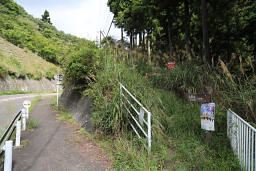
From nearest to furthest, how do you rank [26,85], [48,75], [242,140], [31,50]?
[242,140]
[26,85]
[48,75]
[31,50]

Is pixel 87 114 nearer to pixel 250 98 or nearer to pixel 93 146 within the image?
pixel 93 146

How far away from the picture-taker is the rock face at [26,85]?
22125 millimetres

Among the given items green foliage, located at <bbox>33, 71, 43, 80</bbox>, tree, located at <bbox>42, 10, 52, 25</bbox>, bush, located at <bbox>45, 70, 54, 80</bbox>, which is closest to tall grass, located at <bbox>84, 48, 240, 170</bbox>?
green foliage, located at <bbox>33, 71, 43, 80</bbox>

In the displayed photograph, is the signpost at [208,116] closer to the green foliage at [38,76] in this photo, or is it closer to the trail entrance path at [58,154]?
the trail entrance path at [58,154]

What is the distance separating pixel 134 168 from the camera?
10.5ft

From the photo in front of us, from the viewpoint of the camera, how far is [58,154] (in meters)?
4.17

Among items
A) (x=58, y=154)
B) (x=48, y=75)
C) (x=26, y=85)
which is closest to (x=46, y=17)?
(x=48, y=75)

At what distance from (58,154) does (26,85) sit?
87.0ft

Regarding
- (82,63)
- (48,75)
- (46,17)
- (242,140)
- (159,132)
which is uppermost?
(46,17)

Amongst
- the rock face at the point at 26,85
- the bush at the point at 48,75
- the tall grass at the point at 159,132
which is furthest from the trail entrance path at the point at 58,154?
the bush at the point at 48,75

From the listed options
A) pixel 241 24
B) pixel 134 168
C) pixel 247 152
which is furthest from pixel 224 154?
pixel 241 24

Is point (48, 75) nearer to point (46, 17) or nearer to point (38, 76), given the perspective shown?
point (38, 76)

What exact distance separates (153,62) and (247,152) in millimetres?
5847

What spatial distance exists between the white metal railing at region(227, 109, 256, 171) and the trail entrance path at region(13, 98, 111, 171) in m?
2.62
